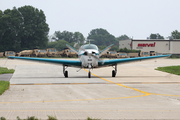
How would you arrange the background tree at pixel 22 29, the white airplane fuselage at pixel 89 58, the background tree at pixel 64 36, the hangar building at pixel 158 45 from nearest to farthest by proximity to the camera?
the white airplane fuselage at pixel 89 58
the hangar building at pixel 158 45
the background tree at pixel 22 29
the background tree at pixel 64 36

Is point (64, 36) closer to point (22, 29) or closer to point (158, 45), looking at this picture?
point (22, 29)

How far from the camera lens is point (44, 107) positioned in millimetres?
9359

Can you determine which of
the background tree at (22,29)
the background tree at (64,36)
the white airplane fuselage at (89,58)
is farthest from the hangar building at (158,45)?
the background tree at (64,36)

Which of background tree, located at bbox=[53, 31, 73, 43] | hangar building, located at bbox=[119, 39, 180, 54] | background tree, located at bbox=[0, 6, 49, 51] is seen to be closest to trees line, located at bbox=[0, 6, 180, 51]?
background tree, located at bbox=[0, 6, 49, 51]

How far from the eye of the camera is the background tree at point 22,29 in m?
96.2

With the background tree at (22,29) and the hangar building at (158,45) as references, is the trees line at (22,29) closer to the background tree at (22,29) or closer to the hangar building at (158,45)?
the background tree at (22,29)

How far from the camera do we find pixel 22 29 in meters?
98.2

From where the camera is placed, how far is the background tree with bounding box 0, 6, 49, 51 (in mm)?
96188

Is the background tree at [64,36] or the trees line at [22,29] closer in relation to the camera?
the trees line at [22,29]

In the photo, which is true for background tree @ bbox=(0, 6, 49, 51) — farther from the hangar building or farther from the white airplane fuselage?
the white airplane fuselage

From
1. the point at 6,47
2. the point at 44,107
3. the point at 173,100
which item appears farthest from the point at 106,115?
the point at 6,47

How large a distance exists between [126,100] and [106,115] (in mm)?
3133

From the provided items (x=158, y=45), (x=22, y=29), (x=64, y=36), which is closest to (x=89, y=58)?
(x=158, y=45)

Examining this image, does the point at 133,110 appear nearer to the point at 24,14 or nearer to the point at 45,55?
the point at 45,55
